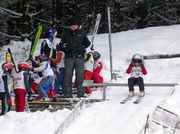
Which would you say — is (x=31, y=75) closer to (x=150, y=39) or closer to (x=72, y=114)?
(x=72, y=114)

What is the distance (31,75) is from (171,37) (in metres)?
9.13

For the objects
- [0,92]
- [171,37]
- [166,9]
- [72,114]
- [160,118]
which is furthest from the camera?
[166,9]

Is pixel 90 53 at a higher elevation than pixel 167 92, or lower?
higher

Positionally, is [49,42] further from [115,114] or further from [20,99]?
[115,114]

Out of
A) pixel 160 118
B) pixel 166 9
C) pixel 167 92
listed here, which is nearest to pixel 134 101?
pixel 167 92

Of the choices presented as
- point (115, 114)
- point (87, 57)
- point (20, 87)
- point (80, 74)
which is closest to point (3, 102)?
point (20, 87)

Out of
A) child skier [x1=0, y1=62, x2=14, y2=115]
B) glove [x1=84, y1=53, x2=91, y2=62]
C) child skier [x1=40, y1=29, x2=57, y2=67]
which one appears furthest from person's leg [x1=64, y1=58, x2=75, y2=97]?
child skier [x1=0, y1=62, x2=14, y2=115]

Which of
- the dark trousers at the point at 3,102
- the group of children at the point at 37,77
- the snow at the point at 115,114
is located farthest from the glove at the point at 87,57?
the dark trousers at the point at 3,102

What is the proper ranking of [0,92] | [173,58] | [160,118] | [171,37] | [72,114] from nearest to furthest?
[160,118]
[72,114]
[0,92]
[173,58]
[171,37]

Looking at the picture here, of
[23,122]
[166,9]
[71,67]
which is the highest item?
[166,9]

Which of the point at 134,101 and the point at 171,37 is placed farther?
the point at 171,37

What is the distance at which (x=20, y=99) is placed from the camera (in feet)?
28.6

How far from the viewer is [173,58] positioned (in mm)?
14523

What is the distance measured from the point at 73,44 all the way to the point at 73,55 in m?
0.29
